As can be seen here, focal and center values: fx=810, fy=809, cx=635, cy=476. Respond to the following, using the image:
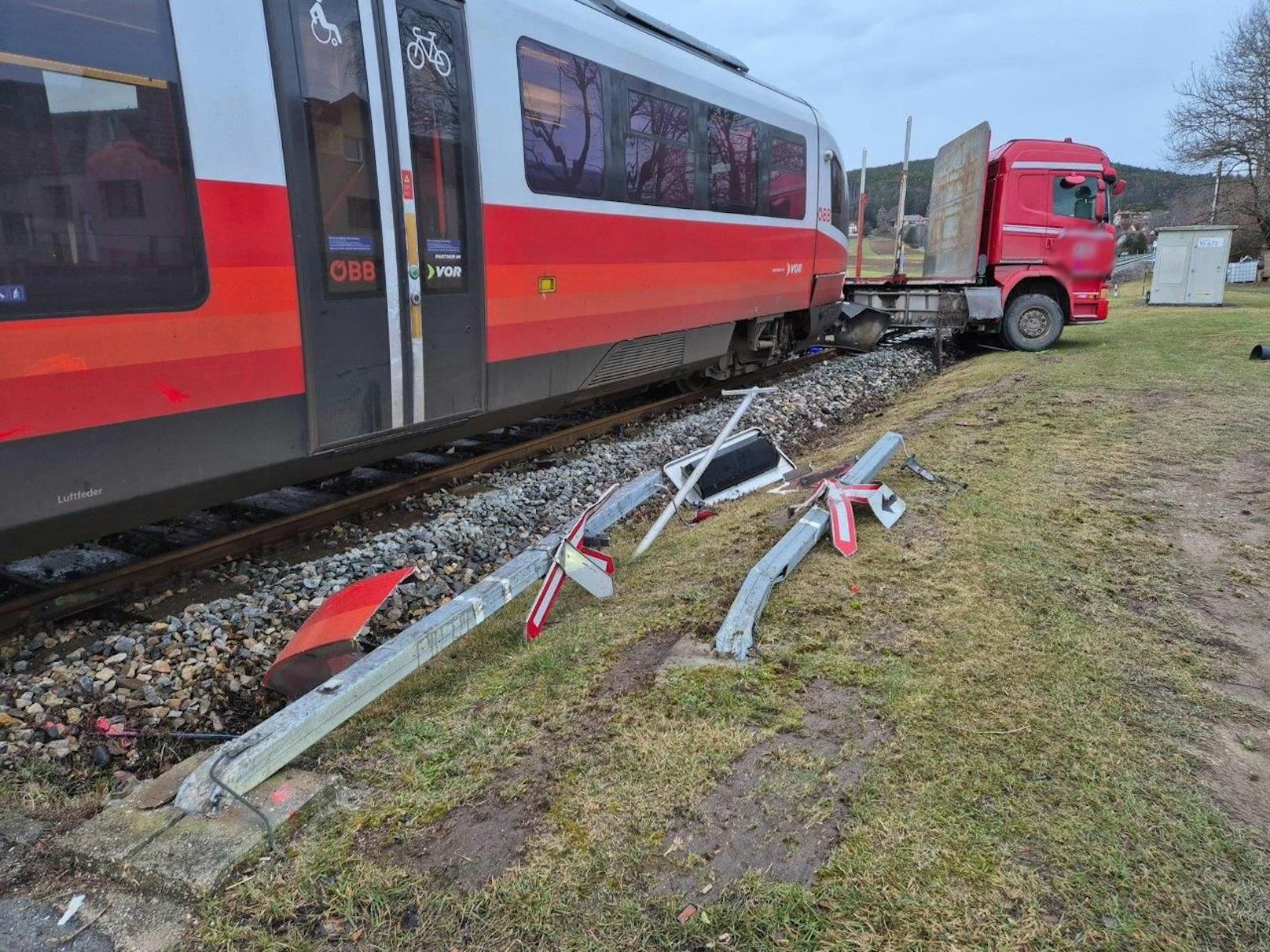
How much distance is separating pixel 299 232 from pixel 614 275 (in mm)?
3063

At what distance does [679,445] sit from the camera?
7793 millimetres

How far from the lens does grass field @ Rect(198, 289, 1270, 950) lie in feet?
6.74

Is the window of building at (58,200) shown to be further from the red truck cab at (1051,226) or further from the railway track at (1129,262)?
the railway track at (1129,262)

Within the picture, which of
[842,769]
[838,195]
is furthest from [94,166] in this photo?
[838,195]

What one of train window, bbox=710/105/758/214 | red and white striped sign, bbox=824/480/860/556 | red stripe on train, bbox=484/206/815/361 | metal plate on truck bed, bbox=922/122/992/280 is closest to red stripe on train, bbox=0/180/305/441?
red stripe on train, bbox=484/206/815/361

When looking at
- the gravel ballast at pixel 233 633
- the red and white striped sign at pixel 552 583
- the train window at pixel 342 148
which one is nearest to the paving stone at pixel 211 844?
the gravel ballast at pixel 233 633

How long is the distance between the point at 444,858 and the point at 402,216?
12.2 feet

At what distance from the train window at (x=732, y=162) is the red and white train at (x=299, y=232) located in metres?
0.83

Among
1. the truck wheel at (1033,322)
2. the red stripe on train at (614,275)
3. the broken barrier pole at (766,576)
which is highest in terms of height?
the red stripe on train at (614,275)

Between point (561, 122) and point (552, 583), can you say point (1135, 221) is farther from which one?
point (552, 583)

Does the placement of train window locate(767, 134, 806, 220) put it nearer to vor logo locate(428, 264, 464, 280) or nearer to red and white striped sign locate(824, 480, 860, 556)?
vor logo locate(428, 264, 464, 280)

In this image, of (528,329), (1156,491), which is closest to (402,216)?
(528,329)

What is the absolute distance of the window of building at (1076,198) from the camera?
13008mm

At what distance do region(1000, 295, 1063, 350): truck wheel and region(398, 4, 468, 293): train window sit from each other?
38.0 ft
